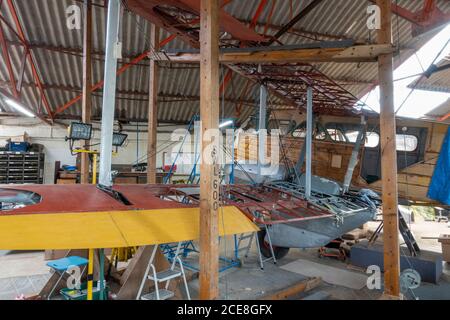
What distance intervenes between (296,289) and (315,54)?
3851 millimetres

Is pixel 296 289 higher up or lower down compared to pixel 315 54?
lower down

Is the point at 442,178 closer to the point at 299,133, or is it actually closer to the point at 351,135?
the point at 351,135

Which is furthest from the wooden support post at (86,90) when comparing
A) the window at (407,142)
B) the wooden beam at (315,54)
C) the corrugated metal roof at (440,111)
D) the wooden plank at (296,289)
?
the corrugated metal roof at (440,111)

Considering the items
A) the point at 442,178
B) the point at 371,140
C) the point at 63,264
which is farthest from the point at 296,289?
the point at 371,140

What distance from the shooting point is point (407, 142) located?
7840mm

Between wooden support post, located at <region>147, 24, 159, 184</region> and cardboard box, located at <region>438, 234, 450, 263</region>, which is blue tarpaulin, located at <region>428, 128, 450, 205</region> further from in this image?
wooden support post, located at <region>147, 24, 159, 184</region>

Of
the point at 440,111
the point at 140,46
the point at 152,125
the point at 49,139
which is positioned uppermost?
the point at 140,46

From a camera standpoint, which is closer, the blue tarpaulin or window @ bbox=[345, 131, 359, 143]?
the blue tarpaulin

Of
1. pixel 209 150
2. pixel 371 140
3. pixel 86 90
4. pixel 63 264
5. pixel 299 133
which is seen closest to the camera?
pixel 209 150

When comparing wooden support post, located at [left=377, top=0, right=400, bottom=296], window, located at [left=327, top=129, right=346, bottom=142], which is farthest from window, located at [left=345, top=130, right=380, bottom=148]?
wooden support post, located at [left=377, top=0, right=400, bottom=296]

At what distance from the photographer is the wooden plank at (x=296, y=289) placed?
501 cm

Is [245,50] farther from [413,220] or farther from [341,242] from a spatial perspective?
[413,220]

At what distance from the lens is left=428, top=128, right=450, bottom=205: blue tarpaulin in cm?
695

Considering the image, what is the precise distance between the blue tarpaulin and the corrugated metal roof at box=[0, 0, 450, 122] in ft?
13.0
